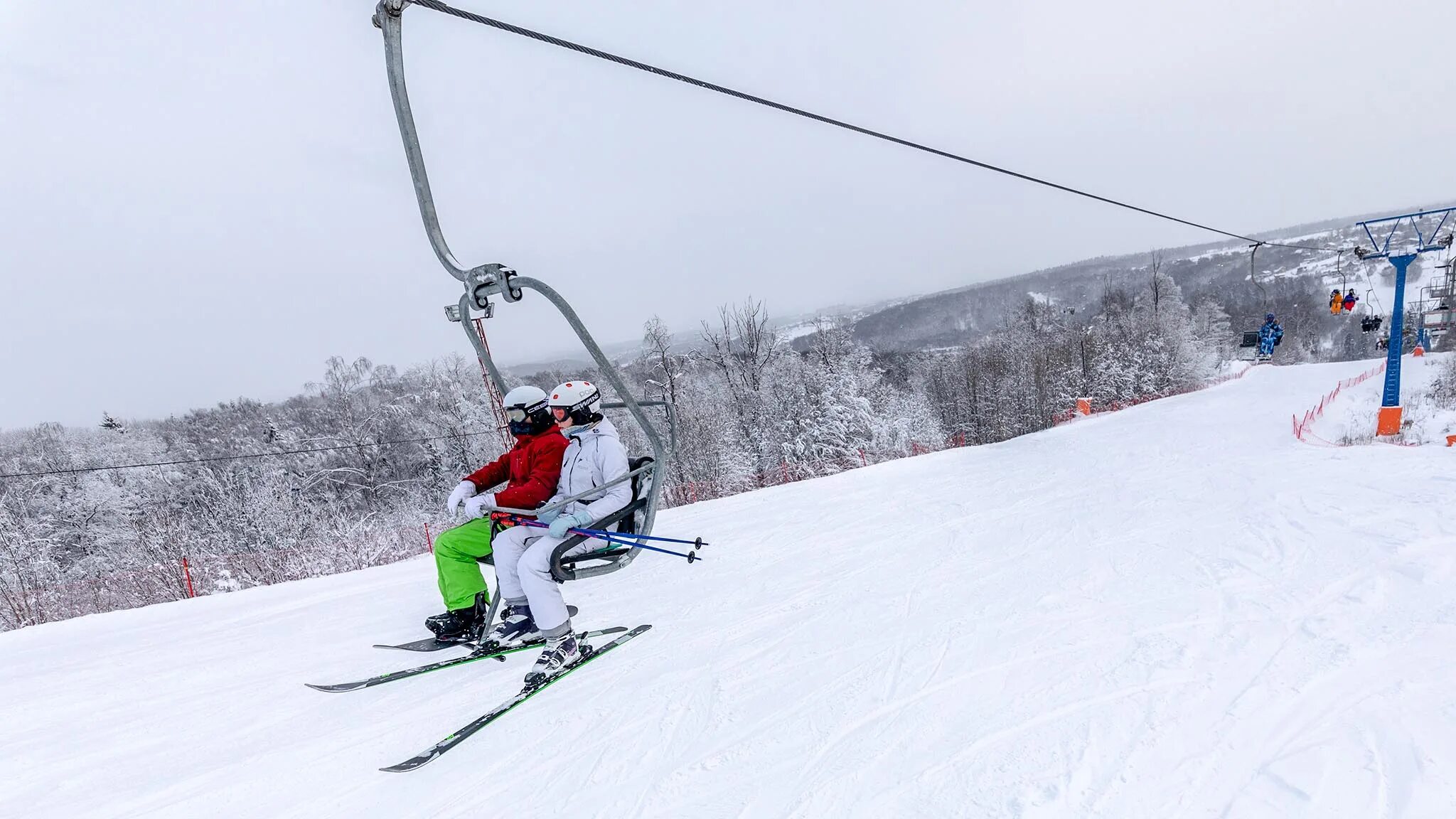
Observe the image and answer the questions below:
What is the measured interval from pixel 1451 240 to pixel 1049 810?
59.1ft

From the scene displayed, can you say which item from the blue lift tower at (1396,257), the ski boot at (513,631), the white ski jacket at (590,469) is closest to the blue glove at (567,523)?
the white ski jacket at (590,469)

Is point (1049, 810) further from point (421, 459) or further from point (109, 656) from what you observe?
point (421, 459)

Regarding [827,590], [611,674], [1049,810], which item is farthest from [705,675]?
[1049,810]

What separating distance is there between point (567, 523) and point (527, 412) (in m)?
0.97

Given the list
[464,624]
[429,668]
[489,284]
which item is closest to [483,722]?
[429,668]

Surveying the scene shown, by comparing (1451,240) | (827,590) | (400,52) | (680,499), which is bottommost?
(680,499)

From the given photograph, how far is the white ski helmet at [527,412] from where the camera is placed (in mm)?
4254

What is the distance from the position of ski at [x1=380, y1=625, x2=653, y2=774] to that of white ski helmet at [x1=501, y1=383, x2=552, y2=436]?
5.55ft

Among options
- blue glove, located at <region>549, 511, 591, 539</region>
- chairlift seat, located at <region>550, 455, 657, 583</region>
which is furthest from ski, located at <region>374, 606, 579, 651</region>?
blue glove, located at <region>549, 511, 591, 539</region>

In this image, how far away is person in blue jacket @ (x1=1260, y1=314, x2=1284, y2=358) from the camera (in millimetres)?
19125

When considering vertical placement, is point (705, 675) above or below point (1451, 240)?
below

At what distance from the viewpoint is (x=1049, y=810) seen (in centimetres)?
236

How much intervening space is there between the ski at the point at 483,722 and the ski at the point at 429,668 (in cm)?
19

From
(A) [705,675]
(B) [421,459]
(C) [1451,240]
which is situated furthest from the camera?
(B) [421,459]
